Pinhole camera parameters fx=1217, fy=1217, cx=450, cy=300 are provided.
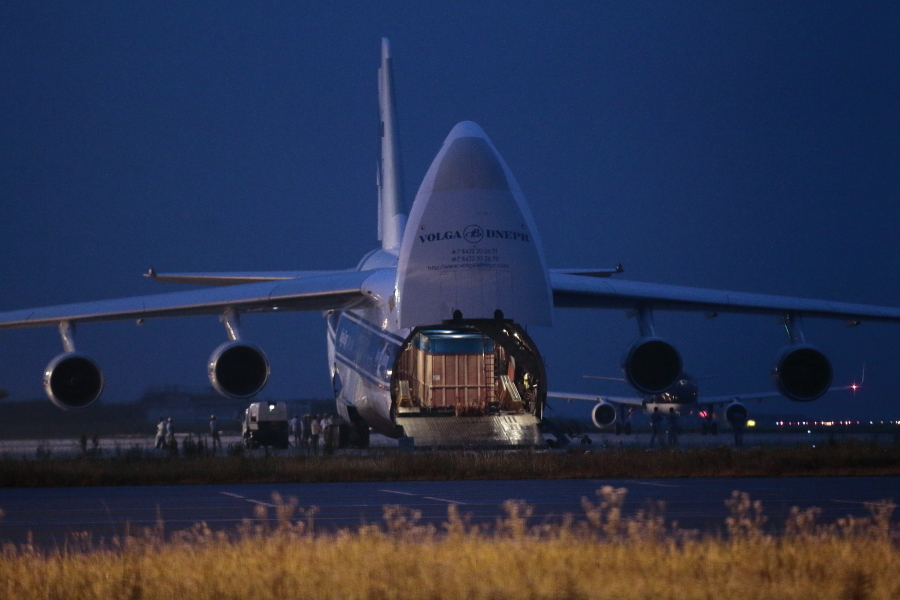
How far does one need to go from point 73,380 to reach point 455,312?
686 centimetres

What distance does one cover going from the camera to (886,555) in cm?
630

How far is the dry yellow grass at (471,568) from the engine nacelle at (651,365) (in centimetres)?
1171

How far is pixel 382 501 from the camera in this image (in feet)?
36.6

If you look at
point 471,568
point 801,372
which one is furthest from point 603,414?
point 471,568

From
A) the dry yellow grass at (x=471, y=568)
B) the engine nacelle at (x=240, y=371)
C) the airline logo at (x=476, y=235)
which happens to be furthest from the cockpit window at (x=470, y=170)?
the dry yellow grass at (x=471, y=568)

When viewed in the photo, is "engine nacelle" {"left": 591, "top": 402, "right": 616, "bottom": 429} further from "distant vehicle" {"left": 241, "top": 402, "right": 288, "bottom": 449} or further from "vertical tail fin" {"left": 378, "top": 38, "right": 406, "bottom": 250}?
"vertical tail fin" {"left": 378, "top": 38, "right": 406, "bottom": 250}

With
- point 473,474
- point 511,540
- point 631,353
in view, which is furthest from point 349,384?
point 511,540

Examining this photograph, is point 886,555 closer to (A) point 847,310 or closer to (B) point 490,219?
(B) point 490,219

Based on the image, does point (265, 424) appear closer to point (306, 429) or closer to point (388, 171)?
point (306, 429)

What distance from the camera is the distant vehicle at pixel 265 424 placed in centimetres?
3216

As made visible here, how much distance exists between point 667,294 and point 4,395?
12637 millimetres

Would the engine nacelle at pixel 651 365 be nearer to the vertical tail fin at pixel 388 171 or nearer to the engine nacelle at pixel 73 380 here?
the vertical tail fin at pixel 388 171

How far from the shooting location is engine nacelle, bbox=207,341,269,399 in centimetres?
1925

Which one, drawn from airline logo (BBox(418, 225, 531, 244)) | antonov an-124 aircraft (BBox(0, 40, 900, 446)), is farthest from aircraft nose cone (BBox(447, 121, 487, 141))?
airline logo (BBox(418, 225, 531, 244))
